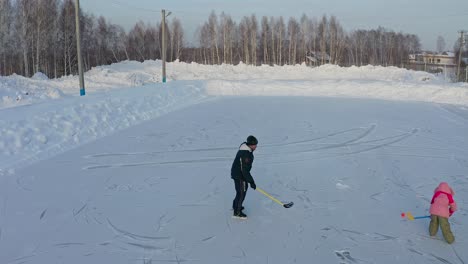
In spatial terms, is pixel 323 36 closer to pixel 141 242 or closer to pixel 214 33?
pixel 214 33

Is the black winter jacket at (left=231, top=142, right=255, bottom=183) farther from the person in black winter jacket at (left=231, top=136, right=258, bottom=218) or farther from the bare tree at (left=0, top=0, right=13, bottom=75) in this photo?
the bare tree at (left=0, top=0, right=13, bottom=75)

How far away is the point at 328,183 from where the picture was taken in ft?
23.3

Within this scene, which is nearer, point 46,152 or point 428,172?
point 428,172

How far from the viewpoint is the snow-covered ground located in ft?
15.0

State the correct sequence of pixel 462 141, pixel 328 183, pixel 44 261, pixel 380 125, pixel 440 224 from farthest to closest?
pixel 380 125, pixel 462 141, pixel 328 183, pixel 440 224, pixel 44 261

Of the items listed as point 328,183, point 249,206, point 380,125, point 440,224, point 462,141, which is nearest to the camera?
point 440,224

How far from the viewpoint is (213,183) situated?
7051 millimetres

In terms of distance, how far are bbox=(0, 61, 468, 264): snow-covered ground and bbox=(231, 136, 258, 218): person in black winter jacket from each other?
21 centimetres

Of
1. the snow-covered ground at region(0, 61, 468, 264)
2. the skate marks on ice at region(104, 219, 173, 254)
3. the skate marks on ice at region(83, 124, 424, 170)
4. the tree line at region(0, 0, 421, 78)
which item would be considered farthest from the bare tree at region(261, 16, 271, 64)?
the skate marks on ice at region(104, 219, 173, 254)

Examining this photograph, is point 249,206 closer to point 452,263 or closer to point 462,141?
point 452,263

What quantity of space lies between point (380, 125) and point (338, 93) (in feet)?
36.9

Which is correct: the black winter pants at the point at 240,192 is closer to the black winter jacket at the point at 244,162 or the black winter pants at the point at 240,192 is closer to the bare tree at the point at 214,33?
the black winter jacket at the point at 244,162

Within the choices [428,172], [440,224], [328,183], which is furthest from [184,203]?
[428,172]

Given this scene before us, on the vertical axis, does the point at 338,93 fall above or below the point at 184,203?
above
